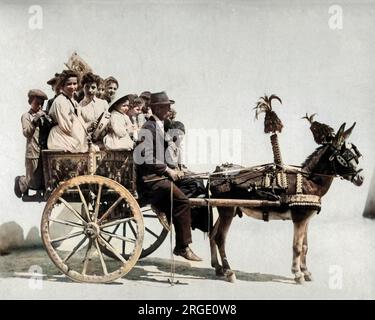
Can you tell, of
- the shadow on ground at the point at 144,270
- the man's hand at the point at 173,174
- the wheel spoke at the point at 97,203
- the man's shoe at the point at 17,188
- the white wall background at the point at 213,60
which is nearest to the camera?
the wheel spoke at the point at 97,203

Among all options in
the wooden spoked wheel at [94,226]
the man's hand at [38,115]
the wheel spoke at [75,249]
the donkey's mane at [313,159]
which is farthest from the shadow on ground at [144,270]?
the man's hand at [38,115]

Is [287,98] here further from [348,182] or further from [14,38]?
[14,38]

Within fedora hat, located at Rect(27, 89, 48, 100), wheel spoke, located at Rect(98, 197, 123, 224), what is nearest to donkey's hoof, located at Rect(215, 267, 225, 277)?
wheel spoke, located at Rect(98, 197, 123, 224)

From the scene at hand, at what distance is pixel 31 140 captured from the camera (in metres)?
8.16

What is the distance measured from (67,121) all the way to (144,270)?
194cm

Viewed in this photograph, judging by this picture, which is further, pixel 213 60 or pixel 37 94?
pixel 213 60

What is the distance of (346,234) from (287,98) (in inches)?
68.4

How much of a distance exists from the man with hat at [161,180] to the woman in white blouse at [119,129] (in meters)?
0.17

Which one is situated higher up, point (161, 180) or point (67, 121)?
point (67, 121)

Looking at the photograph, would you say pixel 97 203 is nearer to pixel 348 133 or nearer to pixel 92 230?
pixel 92 230

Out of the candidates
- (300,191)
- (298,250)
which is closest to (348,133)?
(300,191)

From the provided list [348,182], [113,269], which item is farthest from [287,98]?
[113,269]

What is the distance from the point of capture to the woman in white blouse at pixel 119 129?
26.3 ft

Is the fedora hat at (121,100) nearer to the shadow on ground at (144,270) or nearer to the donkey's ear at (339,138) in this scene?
the shadow on ground at (144,270)
